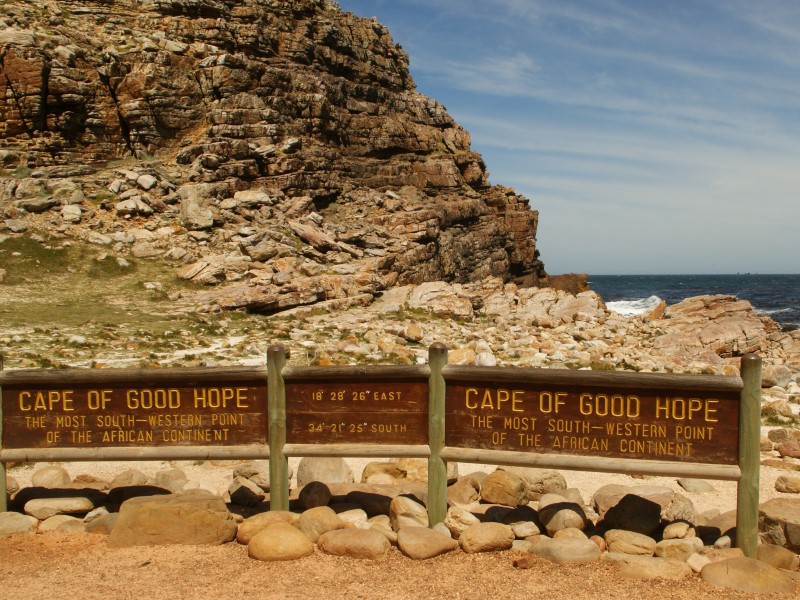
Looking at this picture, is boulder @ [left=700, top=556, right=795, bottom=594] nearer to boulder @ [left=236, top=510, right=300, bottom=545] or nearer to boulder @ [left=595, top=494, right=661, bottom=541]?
boulder @ [left=595, top=494, right=661, bottom=541]

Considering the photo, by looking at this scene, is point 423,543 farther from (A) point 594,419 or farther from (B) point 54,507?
(B) point 54,507

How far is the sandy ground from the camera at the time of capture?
15.9 ft

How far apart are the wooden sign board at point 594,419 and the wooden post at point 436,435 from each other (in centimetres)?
11

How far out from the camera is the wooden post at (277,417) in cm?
609

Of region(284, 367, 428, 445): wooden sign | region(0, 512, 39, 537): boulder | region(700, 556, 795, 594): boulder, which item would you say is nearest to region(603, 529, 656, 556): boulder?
region(700, 556, 795, 594): boulder

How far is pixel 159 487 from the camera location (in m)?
7.10

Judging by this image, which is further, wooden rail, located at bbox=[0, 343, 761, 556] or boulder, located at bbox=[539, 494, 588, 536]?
boulder, located at bbox=[539, 494, 588, 536]

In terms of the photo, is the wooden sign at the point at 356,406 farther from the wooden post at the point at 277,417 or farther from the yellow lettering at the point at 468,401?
the yellow lettering at the point at 468,401

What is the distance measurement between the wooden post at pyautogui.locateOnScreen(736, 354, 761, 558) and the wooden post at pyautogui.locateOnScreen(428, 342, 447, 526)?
253 centimetres

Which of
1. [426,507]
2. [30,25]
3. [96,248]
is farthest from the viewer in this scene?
[30,25]

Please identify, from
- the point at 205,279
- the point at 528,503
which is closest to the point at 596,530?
the point at 528,503

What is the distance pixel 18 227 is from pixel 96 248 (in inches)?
128

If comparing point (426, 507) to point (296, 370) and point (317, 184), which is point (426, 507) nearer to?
point (296, 370)

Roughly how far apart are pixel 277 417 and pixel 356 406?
2.48ft
